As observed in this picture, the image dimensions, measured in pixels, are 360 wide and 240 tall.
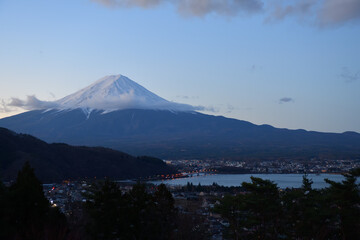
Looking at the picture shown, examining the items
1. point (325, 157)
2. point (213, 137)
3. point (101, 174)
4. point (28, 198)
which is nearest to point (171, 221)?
point (28, 198)

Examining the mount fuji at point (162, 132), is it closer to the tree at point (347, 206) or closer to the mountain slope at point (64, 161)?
the mountain slope at point (64, 161)

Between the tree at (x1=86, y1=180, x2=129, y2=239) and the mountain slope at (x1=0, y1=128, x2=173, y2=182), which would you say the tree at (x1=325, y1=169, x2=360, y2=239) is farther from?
the mountain slope at (x1=0, y1=128, x2=173, y2=182)

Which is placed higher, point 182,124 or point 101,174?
point 182,124

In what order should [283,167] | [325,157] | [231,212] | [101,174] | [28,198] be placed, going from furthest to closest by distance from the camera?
[325,157] < [283,167] < [101,174] < [231,212] < [28,198]

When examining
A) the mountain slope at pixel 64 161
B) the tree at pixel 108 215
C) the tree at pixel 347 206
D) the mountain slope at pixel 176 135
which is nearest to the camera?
the tree at pixel 108 215

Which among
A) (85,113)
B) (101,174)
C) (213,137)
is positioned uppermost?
(85,113)

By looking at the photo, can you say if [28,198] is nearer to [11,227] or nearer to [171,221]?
[11,227]

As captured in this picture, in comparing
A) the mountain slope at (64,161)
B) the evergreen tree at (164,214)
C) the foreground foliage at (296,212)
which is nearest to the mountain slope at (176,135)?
the mountain slope at (64,161)
